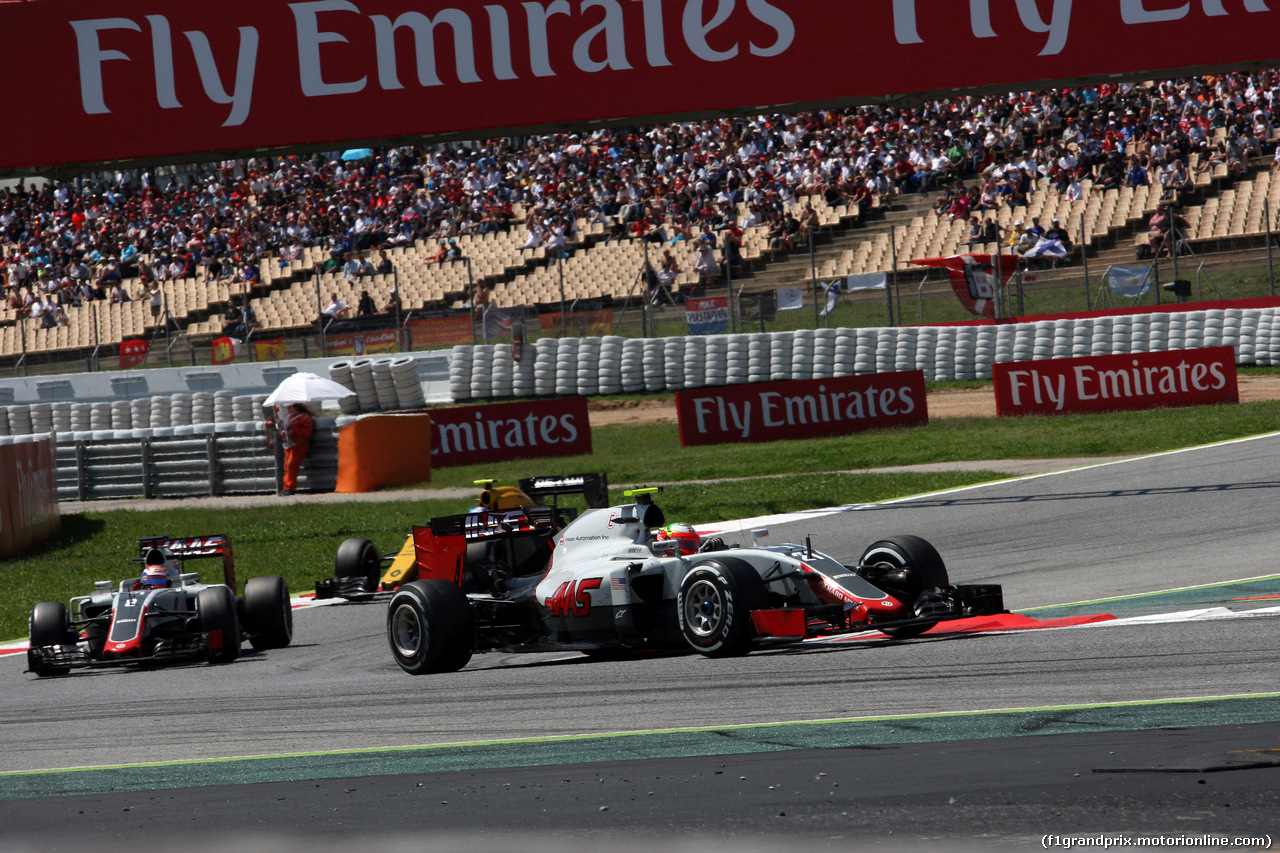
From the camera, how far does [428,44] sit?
1590cm

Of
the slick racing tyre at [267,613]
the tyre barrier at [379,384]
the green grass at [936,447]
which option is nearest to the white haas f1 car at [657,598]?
the slick racing tyre at [267,613]

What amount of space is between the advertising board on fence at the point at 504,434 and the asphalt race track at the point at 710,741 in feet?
36.6

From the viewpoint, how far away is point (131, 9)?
16.2 meters

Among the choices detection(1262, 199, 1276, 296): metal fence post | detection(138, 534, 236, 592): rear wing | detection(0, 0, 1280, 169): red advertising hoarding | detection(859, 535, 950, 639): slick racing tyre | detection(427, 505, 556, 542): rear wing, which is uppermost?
detection(0, 0, 1280, 169): red advertising hoarding

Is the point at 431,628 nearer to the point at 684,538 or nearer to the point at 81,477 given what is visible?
the point at 684,538

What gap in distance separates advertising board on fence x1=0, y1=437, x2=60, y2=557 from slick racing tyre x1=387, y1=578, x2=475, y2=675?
9154mm

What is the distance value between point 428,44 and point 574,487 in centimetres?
761

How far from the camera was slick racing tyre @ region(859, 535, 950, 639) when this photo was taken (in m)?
8.14

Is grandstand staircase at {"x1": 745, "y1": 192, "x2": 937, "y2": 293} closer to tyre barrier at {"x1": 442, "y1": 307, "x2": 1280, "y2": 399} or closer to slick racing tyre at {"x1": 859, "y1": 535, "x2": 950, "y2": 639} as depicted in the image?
tyre barrier at {"x1": 442, "y1": 307, "x2": 1280, "y2": 399}

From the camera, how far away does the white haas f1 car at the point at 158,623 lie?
9.85m

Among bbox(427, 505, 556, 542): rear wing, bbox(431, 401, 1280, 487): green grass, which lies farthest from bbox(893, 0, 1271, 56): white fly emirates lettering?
bbox(427, 505, 556, 542): rear wing

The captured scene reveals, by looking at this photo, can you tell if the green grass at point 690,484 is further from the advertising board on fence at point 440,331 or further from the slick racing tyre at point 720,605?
the advertising board on fence at point 440,331

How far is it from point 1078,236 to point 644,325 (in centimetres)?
842

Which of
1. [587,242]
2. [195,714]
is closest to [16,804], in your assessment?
[195,714]
